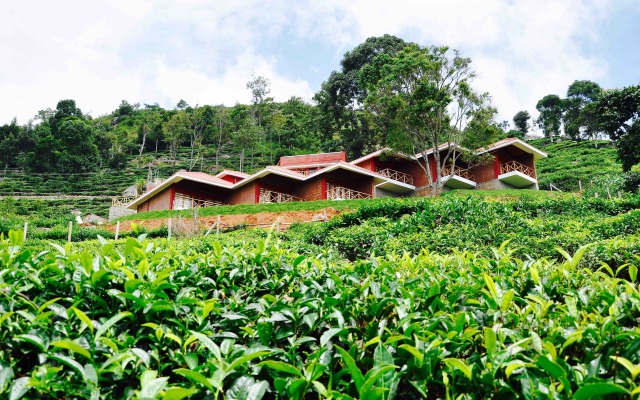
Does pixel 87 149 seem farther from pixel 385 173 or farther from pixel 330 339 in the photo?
pixel 330 339

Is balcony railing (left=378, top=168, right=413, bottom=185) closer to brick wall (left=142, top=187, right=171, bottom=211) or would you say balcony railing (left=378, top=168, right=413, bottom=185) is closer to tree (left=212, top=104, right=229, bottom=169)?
brick wall (left=142, top=187, right=171, bottom=211)

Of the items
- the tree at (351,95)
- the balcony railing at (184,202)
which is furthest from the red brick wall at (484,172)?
the balcony railing at (184,202)

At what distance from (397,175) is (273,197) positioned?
10.5 meters

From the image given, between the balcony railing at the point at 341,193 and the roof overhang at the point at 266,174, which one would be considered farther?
the balcony railing at the point at 341,193

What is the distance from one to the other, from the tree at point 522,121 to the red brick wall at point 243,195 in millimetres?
Result: 55849

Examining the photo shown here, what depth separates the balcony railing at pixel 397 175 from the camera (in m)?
36.9

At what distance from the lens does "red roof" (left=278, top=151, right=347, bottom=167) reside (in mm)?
38484

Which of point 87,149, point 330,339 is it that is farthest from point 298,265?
point 87,149

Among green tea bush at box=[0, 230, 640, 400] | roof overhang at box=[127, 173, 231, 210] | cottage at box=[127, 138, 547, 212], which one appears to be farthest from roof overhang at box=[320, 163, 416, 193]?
green tea bush at box=[0, 230, 640, 400]

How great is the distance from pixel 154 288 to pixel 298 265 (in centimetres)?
111

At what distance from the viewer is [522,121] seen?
2943 inches

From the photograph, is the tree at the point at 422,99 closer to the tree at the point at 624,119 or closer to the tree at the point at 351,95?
the tree at the point at 624,119

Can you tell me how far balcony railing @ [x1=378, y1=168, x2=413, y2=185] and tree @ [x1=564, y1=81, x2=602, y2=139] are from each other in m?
32.7

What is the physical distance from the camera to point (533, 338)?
1942 millimetres
